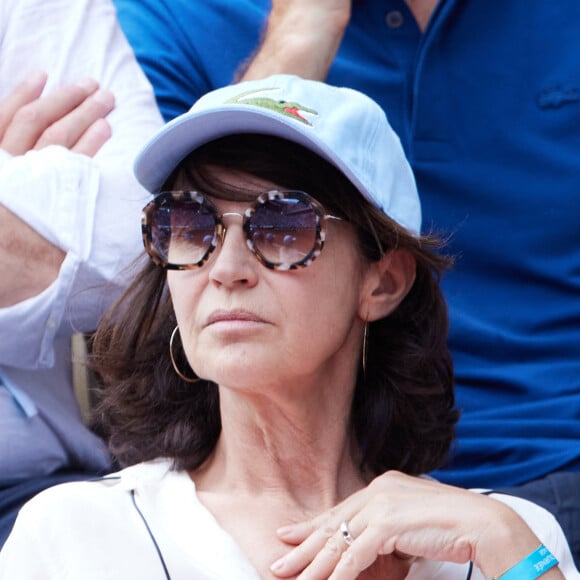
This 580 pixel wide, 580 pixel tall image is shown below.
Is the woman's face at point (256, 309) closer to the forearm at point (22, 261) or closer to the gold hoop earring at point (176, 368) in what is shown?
the gold hoop earring at point (176, 368)

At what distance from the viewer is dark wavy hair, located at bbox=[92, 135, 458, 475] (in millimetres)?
2514

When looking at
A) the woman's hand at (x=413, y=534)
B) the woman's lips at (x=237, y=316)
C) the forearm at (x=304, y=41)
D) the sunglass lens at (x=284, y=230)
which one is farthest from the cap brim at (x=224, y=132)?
the forearm at (x=304, y=41)

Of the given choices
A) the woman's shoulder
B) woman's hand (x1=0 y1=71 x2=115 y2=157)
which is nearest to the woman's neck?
the woman's shoulder

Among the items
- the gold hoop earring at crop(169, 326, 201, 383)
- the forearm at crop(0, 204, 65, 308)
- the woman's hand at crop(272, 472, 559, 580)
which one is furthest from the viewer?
the forearm at crop(0, 204, 65, 308)

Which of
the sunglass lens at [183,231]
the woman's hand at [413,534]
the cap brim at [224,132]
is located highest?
the cap brim at [224,132]

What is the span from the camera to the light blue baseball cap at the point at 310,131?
225cm

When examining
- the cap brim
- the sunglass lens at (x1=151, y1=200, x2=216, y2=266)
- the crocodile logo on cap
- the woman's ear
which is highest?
the crocodile logo on cap

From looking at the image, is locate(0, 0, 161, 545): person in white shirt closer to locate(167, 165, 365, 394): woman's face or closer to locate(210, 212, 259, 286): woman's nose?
locate(167, 165, 365, 394): woman's face

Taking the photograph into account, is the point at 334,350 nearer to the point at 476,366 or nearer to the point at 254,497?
Result: the point at 254,497

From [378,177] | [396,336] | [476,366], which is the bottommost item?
[476,366]

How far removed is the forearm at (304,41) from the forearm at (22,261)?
69 cm

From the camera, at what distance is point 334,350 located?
238cm

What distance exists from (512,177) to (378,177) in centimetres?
97

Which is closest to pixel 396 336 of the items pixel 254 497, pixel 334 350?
pixel 334 350
